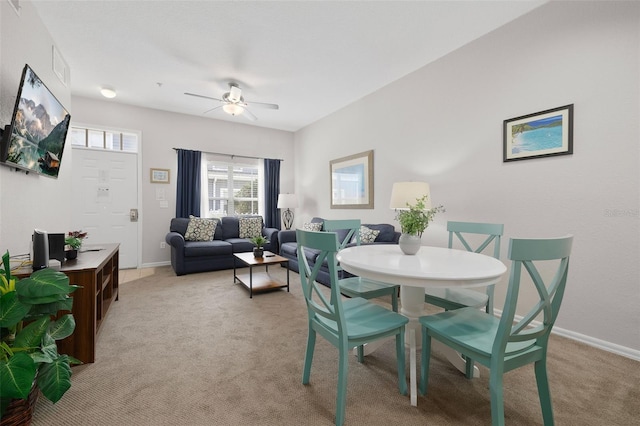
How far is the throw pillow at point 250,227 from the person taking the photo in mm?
5344

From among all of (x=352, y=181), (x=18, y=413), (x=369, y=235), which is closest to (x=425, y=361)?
(x=18, y=413)

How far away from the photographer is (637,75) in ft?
6.42

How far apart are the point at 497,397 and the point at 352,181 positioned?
12.3 feet

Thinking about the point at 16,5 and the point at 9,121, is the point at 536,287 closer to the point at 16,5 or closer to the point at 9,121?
the point at 9,121

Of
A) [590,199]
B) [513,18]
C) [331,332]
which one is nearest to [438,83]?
[513,18]

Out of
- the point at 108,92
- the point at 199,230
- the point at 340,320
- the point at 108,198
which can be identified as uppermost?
the point at 108,92

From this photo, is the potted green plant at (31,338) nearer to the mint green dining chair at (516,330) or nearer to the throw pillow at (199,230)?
the mint green dining chair at (516,330)

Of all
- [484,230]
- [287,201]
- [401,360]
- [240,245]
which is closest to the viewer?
[401,360]

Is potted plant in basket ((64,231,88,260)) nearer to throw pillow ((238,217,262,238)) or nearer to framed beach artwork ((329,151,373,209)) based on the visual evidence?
throw pillow ((238,217,262,238))

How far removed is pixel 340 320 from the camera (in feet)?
4.42

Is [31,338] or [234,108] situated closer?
[31,338]

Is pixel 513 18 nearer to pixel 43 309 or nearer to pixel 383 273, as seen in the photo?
pixel 383 273

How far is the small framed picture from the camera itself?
491 centimetres

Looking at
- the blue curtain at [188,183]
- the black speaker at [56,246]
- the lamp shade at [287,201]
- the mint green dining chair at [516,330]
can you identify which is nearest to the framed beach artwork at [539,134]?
the mint green dining chair at [516,330]
